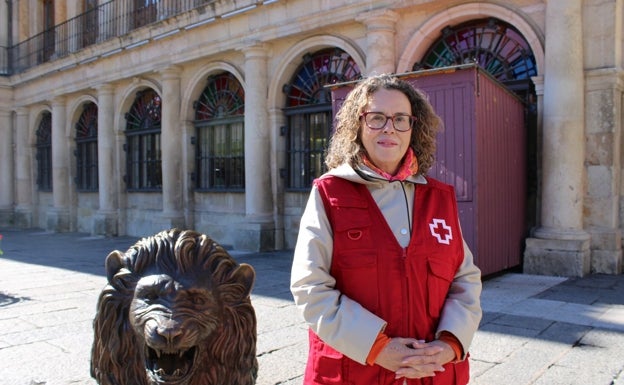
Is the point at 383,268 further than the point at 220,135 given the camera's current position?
No

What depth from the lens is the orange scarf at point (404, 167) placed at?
195cm

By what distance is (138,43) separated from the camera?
44.6 ft

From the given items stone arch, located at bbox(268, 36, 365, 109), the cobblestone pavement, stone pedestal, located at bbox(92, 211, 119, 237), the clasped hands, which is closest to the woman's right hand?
the clasped hands

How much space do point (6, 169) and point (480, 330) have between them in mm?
19831

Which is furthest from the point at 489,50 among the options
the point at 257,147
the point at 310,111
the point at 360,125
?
→ the point at 360,125

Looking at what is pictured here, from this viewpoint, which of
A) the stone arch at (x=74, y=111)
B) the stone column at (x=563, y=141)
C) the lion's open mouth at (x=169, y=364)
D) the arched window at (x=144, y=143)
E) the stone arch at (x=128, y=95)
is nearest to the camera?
the lion's open mouth at (x=169, y=364)

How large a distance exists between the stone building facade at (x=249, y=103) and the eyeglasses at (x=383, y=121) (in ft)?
20.2

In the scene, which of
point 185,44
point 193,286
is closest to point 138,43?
point 185,44

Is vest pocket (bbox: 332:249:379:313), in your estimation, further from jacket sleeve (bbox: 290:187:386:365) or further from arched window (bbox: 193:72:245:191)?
arched window (bbox: 193:72:245:191)

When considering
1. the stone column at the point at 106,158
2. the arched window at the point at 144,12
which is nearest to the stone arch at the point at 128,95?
the stone column at the point at 106,158

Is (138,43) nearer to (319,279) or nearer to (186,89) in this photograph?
(186,89)

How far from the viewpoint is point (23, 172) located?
19.7 meters

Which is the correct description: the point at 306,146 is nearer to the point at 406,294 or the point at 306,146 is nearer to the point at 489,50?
the point at 489,50

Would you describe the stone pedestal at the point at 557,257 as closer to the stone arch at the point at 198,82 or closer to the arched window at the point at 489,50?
the arched window at the point at 489,50
